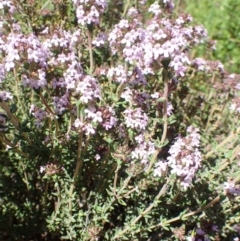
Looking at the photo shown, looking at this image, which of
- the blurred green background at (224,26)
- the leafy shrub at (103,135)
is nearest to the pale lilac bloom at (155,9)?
the leafy shrub at (103,135)

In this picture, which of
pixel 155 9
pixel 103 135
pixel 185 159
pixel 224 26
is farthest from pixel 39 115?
pixel 224 26

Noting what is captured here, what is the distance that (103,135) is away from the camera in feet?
9.60

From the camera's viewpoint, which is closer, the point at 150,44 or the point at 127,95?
the point at 150,44

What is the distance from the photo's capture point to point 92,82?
235cm

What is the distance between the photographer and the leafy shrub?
2.45 metres

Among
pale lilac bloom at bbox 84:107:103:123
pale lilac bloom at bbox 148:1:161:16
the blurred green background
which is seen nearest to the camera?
pale lilac bloom at bbox 84:107:103:123

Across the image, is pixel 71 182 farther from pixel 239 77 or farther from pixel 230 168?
pixel 239 77

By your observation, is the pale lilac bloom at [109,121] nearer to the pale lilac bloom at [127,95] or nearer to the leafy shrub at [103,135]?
the leafy shrub at [103,135]

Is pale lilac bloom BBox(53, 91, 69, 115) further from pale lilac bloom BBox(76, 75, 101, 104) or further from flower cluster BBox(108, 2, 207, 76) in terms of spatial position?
flower cluster BBox(108, 2, 207, 76)

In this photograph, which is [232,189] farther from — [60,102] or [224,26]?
[224,26]

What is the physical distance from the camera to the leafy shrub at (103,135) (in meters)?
2.45

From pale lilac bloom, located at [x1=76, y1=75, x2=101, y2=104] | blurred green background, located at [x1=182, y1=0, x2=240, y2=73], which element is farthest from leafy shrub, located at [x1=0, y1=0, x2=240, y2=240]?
blurred green background, located at [x1=182, y1=0, x2=240, y2=73]

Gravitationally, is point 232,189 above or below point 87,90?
below

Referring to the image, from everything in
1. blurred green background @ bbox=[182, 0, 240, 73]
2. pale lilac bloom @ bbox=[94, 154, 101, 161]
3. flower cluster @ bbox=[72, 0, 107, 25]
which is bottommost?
pale lilac bloom @ bbox=[94, 154, 101, 161]
